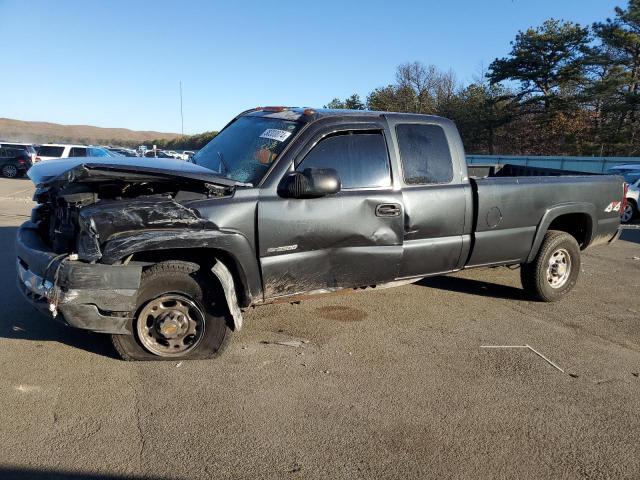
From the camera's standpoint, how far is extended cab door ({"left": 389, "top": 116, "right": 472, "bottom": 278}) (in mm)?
4566

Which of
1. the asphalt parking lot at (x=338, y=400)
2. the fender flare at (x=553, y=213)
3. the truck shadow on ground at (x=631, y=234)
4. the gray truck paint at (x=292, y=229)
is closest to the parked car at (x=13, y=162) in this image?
the asphalt parking lot at (x=338, y=400)

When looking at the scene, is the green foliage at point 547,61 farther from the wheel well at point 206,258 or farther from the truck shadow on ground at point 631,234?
the wheel well at point 206,258

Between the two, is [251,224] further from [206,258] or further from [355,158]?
[355,158]

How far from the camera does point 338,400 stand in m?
3.48

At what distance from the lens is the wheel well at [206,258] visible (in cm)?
375

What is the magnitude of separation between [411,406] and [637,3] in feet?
122

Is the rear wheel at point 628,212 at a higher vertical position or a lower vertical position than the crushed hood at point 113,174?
lower

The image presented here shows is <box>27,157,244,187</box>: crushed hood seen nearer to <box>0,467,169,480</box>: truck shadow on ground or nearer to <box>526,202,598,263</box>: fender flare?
<box>0,467,169,480</box>: truck shadow on ground

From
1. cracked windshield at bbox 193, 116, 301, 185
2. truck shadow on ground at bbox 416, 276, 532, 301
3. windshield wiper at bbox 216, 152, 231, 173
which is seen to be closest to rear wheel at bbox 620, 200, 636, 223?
truck shadow on ground at bbox 416, 276, 532, 301

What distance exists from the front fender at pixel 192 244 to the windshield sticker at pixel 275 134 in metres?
0.96

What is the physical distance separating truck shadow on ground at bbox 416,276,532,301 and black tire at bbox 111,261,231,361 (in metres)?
2.90

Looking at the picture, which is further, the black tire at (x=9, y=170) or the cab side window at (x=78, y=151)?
the black tire at (x=9, y=170)

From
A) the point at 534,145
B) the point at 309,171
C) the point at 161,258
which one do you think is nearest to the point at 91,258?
the point at 161,258

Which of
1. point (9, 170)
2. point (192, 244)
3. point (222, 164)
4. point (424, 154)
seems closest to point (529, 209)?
point (424, 154)
